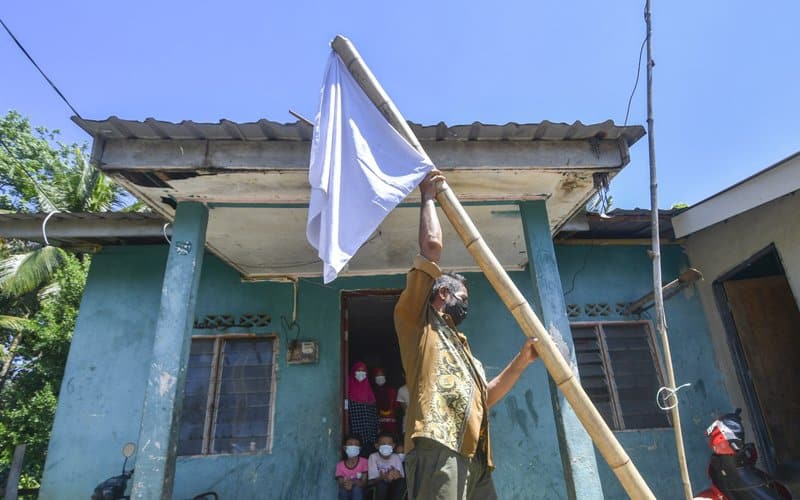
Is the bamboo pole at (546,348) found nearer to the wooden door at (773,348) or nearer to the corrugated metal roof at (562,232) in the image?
the corrugated metal roof at (562,232)

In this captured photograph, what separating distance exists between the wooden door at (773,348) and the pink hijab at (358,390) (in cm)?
441

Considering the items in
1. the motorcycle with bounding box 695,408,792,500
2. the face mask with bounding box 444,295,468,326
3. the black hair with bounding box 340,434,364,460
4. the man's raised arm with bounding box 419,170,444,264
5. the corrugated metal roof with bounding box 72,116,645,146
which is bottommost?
the motorcycle with bounding box 695,408,792,500

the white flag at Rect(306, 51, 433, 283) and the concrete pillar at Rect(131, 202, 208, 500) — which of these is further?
the concrete pillar at Rect(131, 202, 208, 500)

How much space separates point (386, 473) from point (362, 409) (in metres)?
0.91

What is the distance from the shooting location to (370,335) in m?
8.84

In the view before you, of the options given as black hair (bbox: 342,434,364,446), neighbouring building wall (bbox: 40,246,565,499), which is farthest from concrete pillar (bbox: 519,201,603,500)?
black hair (bbox: 342,434,364,446)

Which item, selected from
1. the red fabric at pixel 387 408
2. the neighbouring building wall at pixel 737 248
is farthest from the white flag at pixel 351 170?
the neighbouring building wall at pixel 737 248

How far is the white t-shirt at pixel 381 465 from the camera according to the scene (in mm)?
4918

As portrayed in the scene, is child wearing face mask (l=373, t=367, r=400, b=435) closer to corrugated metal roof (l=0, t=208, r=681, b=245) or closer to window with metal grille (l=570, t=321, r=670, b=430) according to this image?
window with metal grille (l=570, t=321, r=670, b=430)

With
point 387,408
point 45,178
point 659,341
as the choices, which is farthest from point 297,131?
point 45,178

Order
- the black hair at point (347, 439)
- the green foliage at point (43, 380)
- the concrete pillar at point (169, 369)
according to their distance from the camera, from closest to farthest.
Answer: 1. the concrete pillar at point (169, 369)
2. the black hair at point (347, 439)
3. the green foliage at point (43, 380)

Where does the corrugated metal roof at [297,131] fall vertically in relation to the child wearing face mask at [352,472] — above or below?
above

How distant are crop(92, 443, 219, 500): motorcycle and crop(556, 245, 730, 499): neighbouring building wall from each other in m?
4.10

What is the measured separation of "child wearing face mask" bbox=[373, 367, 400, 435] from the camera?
591cm
